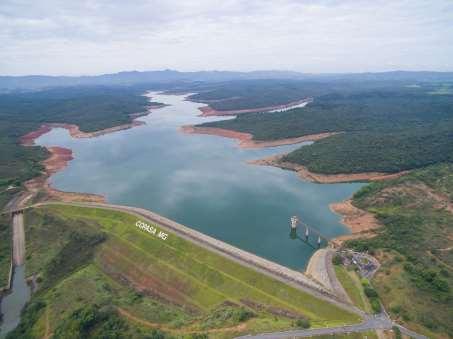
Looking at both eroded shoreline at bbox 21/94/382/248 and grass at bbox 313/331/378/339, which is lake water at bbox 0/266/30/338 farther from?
grass at bbox 313/331/378/339

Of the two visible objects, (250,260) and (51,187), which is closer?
(250,260)

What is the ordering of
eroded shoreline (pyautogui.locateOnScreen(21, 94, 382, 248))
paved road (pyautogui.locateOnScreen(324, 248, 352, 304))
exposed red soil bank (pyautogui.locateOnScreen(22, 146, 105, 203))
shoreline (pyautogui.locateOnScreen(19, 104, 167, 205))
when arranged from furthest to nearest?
1. shoreline (pyautogui.locateOnScreen(19, 104, 167, 205))
2. exposed red soil bank (pyautogui.locateOnScreen(22, 146, 105, 203))
3. eroded shoreline (pyautogui.locateOnScreen(21, 94, 382, 248))
4. paved road (pyautogui.locateOnScreen(324, 248, 352, 304))

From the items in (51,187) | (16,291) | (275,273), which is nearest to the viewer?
(275,273)

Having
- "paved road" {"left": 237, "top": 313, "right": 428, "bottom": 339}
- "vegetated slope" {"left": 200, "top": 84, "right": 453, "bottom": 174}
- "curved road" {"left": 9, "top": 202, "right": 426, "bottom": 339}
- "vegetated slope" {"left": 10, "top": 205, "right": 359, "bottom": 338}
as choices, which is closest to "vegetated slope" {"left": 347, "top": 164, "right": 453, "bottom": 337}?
"paved road" {"left": 237, "top": 313, "right": 428, "bottom": 339}

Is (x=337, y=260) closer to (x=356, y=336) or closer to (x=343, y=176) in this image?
(x=356, y=336)

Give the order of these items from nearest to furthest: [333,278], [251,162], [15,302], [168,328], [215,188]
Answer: [168,328], [333,278], [15,302], [215,188], [251,162]

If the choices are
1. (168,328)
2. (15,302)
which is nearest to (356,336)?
(168,328)

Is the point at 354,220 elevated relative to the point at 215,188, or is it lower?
elevated
